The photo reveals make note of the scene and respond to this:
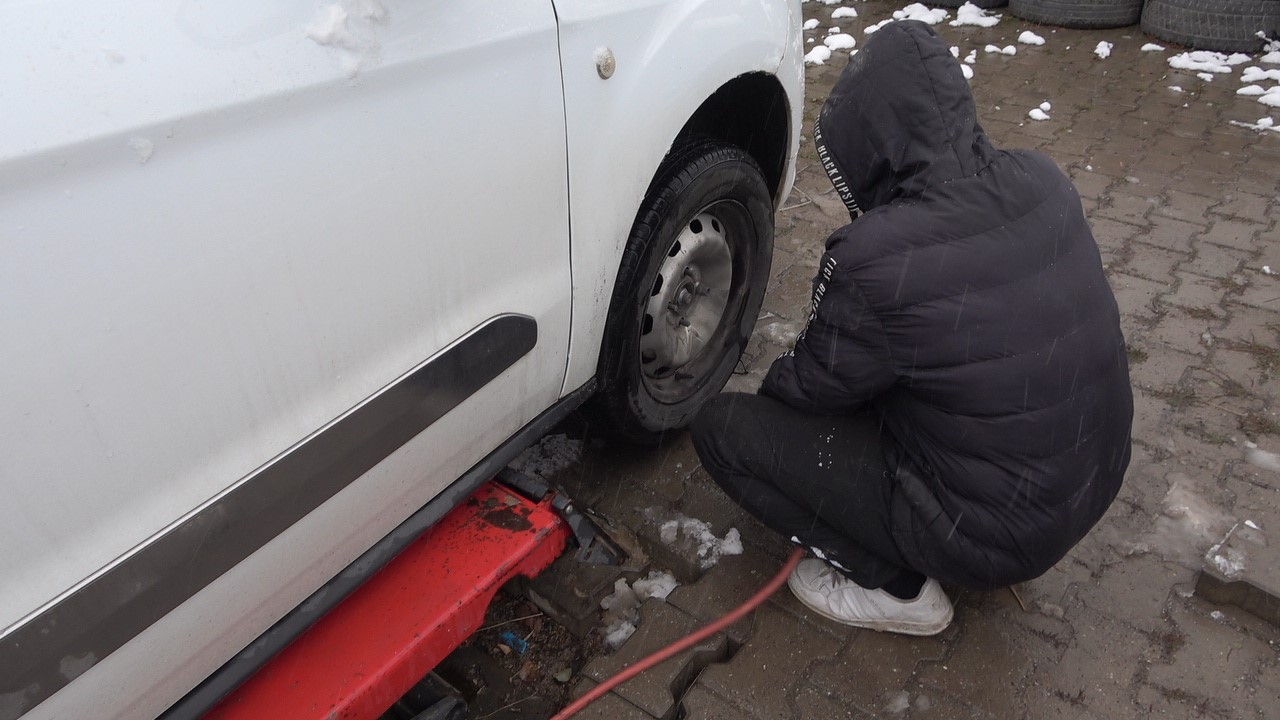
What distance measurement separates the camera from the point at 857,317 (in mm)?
1819

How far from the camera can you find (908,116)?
1771mm

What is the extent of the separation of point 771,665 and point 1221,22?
5.47 m

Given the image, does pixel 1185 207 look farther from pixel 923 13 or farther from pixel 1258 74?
pixel 923 13

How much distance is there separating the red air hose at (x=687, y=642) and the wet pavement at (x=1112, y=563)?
1.1 inches

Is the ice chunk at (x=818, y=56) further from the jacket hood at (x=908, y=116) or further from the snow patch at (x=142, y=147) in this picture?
the snow patch at (x=142, y=147)

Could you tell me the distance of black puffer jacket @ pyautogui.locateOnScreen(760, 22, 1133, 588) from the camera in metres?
1.74

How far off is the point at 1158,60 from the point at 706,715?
538cm

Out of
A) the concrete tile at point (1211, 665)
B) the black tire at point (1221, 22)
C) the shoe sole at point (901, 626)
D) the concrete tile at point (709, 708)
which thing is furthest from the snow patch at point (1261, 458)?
the black tire at point (1221, 22)

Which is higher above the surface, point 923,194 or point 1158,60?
point 923,194

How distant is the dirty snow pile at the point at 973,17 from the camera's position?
6.24 meters

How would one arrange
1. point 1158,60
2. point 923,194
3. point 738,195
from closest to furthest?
point 923,194
point 738,195
point 1158,60

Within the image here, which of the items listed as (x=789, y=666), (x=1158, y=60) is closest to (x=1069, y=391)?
(x=789, y=666)

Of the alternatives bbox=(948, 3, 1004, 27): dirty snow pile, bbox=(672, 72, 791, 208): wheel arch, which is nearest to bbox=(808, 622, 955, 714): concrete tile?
bbox=(672, 72, 791, 208): wheel arch

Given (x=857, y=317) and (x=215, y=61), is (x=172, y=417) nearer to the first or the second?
(x=215, y=61)
